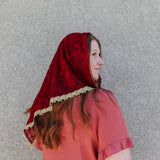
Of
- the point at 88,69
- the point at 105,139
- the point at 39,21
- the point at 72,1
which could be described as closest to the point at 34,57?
the point at 39,21

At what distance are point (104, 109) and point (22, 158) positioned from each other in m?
1.24

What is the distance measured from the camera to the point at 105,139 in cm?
147

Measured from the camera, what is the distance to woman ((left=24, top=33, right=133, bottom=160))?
4.84 feet

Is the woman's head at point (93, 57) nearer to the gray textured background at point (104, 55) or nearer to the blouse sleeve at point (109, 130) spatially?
the blouse sleeve at point (109, 130)

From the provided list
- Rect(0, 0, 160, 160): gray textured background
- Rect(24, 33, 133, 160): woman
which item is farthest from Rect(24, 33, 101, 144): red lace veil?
Rect(0, 0, 160, 160): gray textured background

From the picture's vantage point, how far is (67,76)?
1631 millimetres

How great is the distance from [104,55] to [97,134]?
42.0 inches

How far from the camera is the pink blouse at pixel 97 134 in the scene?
1.46 m

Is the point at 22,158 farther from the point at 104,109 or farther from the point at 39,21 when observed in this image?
the point at 39,21

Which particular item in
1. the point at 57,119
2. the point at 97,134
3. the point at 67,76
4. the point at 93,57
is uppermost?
the point at 93,57

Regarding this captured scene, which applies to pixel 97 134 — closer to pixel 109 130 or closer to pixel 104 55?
pixel 109 130

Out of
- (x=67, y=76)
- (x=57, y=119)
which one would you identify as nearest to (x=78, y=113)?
(x=57, y=119)

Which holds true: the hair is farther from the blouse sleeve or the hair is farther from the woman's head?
the woman's head

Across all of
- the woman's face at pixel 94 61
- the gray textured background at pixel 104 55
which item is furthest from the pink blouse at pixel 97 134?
the gray textured background at pixel 104 55
